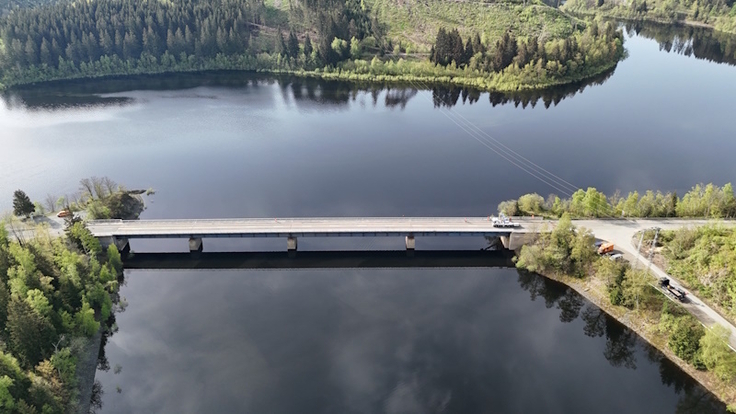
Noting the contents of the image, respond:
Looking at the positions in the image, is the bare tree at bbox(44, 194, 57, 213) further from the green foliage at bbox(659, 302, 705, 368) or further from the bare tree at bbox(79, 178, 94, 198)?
the green foliage at bbox(659, 302, 705, 368)


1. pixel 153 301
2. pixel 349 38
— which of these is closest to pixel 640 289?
pixel 153 301

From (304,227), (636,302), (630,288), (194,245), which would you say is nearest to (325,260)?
(304,227)

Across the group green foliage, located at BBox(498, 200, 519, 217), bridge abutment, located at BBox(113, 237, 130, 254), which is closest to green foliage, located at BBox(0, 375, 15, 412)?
bridge abutment, located at BBox(113, 237, 130, 254)

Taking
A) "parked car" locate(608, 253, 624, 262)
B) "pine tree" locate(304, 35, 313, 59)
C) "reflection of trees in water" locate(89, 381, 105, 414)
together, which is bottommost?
"reflection of trees in water" locate(89, 381, 105, 414)

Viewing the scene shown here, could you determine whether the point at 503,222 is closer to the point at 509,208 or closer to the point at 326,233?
the point at 509,208

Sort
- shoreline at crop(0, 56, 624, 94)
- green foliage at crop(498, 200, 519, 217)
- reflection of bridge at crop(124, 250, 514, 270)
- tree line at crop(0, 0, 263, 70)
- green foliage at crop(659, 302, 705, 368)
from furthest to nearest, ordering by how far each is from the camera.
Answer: tree line at crop(0, 0, 263, 70)
shoreline at crop(0, 56, 624, 94)
green foliage at crop(498, 200, 519, 217)
reflection of bridge at crop(124, 250, 514, 270)
green foliage at crop(659, 302, 705, 368)

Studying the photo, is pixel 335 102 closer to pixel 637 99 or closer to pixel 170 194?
pixel 170 194
